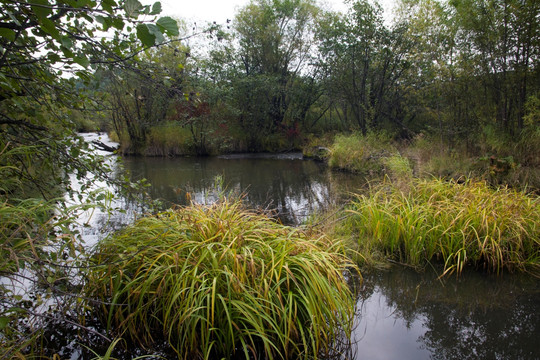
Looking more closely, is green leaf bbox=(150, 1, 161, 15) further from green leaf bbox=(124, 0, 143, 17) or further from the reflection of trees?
the reflection of trees

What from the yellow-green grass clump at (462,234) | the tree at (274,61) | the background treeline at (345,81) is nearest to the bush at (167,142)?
the background treeline at (345,81)

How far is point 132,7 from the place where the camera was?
1.39m

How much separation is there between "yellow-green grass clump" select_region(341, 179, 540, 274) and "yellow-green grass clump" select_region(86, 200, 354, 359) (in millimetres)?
1750

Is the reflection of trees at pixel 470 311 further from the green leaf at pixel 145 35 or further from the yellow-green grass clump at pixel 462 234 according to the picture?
the green leaf at pixel 145 35

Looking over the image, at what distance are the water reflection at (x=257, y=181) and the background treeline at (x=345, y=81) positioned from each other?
1755 mm

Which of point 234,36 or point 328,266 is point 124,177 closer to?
point 328,266

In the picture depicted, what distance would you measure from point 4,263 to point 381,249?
12.2 ft

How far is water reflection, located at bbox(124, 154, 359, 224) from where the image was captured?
718cm

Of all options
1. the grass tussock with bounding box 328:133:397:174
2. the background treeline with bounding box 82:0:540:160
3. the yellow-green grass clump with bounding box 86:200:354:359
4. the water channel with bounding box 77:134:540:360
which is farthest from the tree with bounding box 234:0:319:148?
the yellow-green grass clump with bounding box 86:200:354:359

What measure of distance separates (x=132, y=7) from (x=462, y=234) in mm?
3871

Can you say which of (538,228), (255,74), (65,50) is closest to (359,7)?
(255,74)

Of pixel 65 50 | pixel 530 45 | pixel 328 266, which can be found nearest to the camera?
pixel 65 50

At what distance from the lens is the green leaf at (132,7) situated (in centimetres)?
138

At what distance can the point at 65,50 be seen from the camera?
1.53 metres
